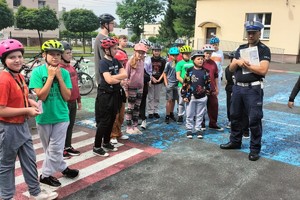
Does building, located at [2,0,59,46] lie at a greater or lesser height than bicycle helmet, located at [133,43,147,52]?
greater

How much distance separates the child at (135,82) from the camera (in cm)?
591

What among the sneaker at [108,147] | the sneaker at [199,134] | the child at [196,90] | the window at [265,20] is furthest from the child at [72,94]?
the window at [265,20]

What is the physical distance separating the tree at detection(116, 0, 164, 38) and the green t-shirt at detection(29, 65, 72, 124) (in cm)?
6675

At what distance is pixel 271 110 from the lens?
882cm

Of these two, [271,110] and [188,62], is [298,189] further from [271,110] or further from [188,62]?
[271,110]

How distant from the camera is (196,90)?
602 cm

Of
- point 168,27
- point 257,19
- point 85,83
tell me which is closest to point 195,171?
point 85,83

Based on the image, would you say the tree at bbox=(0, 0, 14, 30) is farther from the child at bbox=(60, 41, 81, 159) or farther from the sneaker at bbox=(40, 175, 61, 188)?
the sneaker at bbox=(40, 175, 61, 188)

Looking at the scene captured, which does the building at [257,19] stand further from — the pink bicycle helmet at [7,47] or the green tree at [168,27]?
the pink bicycle helmet at [7,47]

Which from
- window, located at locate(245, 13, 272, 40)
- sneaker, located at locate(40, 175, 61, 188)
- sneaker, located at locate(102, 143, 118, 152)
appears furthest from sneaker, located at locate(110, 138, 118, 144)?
window, located at locate(245, 13, 272, 40)

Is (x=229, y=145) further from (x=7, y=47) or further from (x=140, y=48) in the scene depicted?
(x=7, y=47)

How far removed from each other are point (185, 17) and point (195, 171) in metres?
39.3

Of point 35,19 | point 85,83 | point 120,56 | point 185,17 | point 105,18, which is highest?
point 185,17

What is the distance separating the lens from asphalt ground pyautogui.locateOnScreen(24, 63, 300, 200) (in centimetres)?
386
